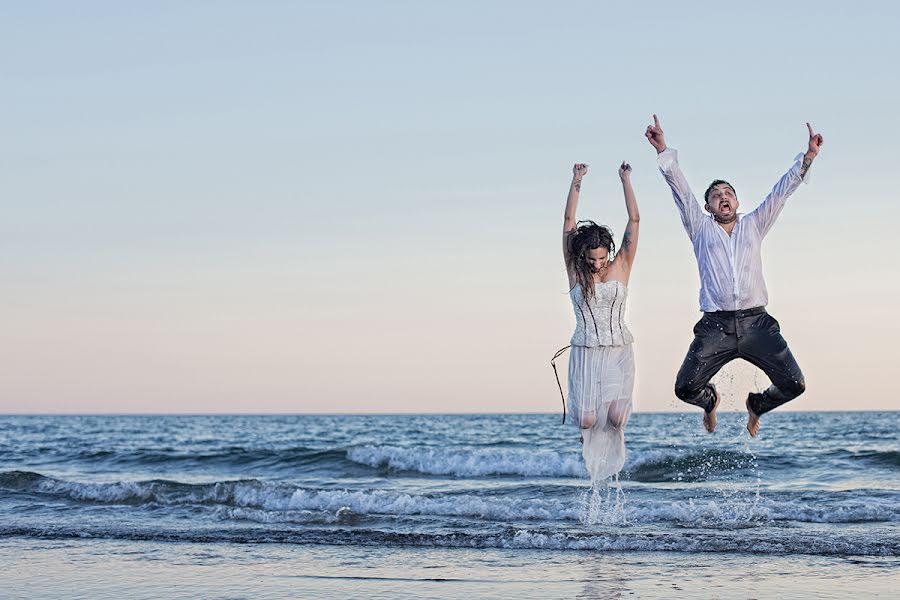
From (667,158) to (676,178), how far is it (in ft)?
0.68

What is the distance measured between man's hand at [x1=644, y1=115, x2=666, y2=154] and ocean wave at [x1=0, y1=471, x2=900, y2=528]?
5.83 metres

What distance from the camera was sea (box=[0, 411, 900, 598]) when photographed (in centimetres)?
→ 893

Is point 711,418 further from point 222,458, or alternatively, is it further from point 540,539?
point 222,458

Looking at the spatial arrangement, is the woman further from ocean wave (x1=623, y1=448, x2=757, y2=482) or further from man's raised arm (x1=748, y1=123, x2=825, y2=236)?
ocean wave (x1=623, y1=448, x2=757, y2=482)

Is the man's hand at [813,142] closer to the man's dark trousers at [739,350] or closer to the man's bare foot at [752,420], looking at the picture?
the man's dark trousers at [739,350]

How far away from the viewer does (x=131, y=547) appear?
1137 cm

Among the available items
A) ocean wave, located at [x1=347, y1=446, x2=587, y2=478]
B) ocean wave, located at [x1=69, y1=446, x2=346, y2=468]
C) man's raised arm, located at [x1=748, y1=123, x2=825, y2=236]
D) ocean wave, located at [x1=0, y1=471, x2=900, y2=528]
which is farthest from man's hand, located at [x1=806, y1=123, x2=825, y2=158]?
ocean wave, located at [x1=69, y1=446, x2=346, y2=468]

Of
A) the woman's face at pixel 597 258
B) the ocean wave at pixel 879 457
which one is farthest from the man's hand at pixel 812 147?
the ocean wave at pixel 879 457

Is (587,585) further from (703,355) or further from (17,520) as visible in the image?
(17,520)

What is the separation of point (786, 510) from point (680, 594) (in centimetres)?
696

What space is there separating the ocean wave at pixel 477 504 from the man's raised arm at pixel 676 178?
5.38 metres

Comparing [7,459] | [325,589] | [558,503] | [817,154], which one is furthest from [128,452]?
[817,154]

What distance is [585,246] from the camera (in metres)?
9.34

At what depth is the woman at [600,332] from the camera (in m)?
9.41
